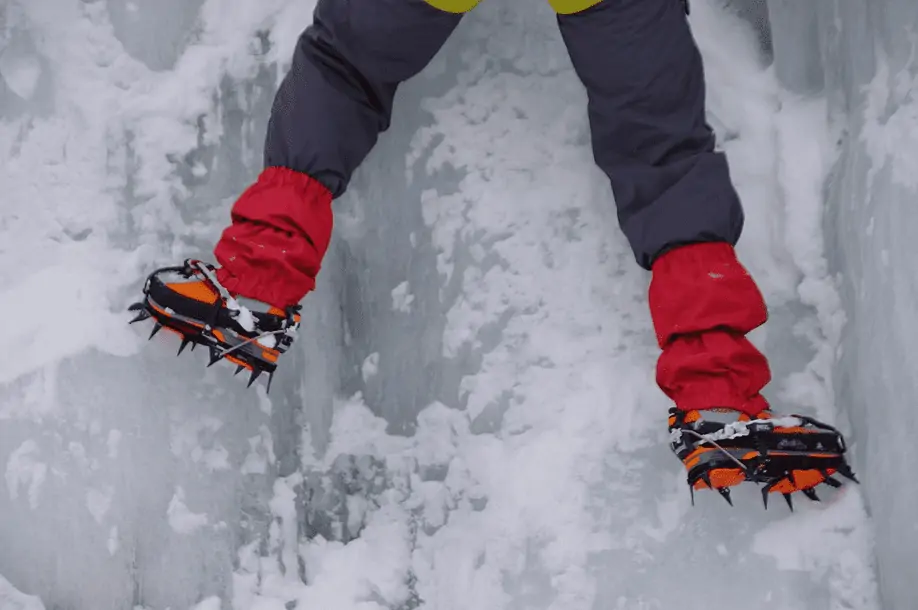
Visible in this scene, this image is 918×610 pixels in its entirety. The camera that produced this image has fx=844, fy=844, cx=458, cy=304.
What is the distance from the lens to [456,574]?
42.4 inches

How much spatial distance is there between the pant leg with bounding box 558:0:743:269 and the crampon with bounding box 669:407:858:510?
211mm

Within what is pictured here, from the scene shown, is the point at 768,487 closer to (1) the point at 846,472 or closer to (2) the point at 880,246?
(1) the point at 846,472

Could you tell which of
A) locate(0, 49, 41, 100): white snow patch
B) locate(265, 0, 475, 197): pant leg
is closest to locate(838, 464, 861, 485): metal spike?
locate(265, 0, 475, 197): pant leg

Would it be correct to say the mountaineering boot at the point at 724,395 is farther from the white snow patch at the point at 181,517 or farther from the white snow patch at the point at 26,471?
the white snow patch at the point at 26,471

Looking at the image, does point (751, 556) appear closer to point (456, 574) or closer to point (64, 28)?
point (456, 574)

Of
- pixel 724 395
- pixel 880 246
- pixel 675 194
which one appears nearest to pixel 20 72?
pixel 675 194

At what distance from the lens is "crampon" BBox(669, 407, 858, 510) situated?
2.99 feet

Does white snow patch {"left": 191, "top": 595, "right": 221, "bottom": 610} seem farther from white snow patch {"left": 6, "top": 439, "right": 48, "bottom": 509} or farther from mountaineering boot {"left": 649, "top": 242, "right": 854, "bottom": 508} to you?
mountaineering boot {"left": 649, "top": 242, "right": 854, "bottom": 508}

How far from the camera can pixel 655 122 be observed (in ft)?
3.23

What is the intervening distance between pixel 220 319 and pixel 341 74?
33cm

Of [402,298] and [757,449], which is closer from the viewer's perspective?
[757,449]

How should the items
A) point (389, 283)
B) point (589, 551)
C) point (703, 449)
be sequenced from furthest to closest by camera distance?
1. point (389, 283)
2. point (589, 551)
3. point (703, 449)

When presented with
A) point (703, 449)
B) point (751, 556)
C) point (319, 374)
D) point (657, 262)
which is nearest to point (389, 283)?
point (319, 374)

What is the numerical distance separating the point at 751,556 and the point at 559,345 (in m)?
0.35
